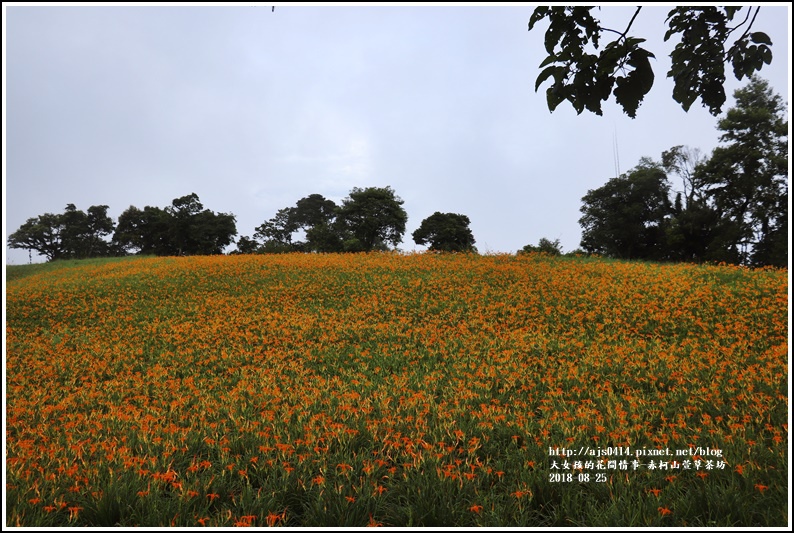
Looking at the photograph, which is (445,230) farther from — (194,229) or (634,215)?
(194,229)

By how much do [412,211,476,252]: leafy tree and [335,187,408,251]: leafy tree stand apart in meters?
4.27

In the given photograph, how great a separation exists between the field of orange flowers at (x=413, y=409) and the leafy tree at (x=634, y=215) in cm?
1528

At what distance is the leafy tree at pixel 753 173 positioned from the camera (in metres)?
20.8

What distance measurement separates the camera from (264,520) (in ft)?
9.46

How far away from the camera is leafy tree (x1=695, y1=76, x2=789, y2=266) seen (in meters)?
20.8

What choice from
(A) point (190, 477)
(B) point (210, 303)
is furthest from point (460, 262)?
(A) point (190, 477)

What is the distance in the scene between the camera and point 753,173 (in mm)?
21281

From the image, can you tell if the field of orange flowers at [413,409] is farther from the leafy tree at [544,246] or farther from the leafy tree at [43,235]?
the leafy tree at [43,235]

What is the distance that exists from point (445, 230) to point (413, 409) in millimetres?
33890

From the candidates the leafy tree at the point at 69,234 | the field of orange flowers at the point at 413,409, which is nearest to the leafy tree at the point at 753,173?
the field of orange flowers at the point at 413,409

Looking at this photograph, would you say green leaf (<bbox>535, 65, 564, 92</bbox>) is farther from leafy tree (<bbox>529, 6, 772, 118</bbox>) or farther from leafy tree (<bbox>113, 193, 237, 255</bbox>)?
leafy tree (<bbox>113, 193, 237, 255</bbox>)

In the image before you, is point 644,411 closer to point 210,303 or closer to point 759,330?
point 759,330

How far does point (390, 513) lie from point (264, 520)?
885 millimetres

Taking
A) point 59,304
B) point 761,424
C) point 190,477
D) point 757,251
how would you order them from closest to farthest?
point 190,477
point 761,424
point 59,304
point 757,251
